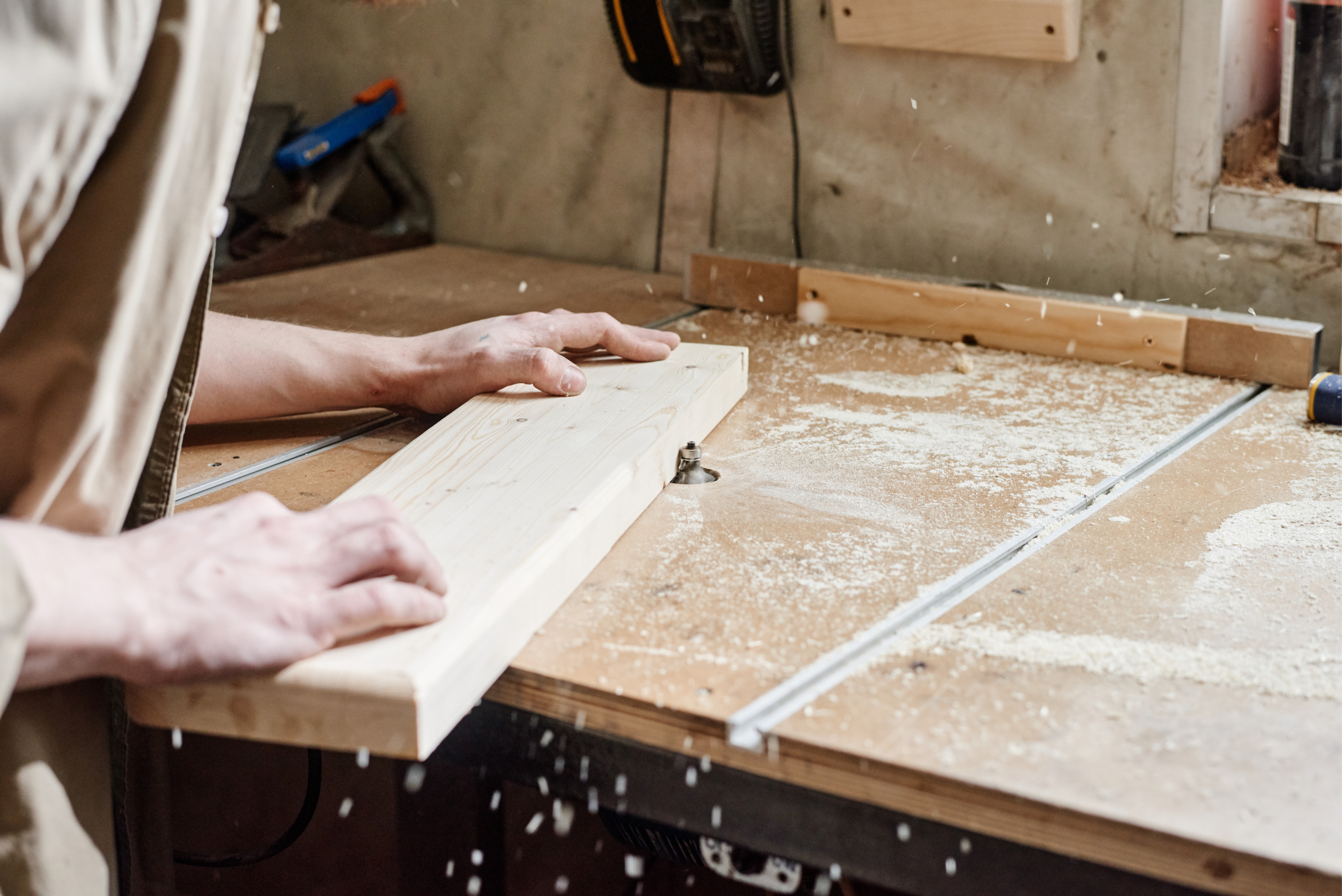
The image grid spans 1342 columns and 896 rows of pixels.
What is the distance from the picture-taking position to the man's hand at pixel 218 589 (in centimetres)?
73

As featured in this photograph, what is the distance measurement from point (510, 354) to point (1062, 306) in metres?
0.83

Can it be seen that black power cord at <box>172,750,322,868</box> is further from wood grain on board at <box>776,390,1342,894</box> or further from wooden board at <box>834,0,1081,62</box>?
wooden board at <box>834,0,1081,62</box>

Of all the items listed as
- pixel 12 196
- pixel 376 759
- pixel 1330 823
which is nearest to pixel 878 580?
pixel 1330 823

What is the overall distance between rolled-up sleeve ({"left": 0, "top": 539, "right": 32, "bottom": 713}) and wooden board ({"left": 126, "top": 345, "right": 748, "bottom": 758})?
0.46 ft

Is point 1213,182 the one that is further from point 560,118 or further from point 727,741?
point 727,741

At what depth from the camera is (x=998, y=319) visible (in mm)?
1801

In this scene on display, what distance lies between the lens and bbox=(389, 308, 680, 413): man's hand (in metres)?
1.36

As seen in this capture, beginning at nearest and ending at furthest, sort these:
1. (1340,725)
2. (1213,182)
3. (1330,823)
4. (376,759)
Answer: (1330,823)
(1340,725)
(376,759)
(1213,182)

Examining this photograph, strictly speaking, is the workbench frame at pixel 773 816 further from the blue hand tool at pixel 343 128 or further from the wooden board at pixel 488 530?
the blue hand tool at pixel 343 128

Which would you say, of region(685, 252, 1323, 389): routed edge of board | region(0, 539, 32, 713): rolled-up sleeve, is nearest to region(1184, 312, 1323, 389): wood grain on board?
region(685, 252, 1323, 389): routed edge of board

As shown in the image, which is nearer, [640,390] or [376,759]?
[640,390]

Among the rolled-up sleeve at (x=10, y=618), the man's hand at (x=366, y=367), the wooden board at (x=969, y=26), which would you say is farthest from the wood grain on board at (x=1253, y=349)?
the rolled-up sleeve at (x=10, y=618)

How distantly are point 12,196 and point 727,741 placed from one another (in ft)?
1.78

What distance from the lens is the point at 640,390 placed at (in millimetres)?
1376
